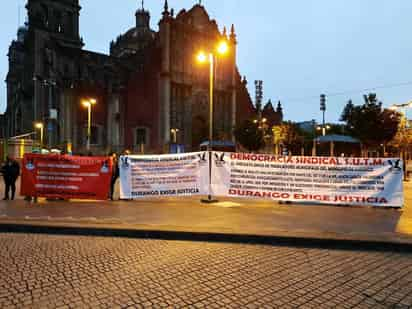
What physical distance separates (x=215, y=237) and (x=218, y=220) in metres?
1.39

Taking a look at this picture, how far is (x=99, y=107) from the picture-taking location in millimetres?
45562

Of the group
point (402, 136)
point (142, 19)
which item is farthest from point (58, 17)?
point (402, 136)

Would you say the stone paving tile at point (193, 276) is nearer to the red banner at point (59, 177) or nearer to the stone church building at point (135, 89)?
the red banner at point (59, 177)

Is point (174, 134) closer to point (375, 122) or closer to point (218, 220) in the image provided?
point (375, 122)

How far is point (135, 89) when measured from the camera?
46594mm

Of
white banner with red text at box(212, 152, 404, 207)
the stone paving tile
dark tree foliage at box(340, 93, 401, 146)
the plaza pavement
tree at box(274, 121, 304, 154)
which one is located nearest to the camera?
the stone paving tile

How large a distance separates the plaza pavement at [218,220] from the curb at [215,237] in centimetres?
2

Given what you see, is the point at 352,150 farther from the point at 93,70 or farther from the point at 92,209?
the point at 92,209

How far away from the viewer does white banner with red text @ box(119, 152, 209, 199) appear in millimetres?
10461

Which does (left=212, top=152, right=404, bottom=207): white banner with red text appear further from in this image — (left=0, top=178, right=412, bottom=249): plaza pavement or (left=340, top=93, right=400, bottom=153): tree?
(left=340, top=93, right=400, bottom=153): tree

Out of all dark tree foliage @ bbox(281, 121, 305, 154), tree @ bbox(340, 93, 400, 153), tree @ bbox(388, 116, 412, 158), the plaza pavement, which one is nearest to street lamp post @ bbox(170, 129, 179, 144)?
dark tree foliage @ bbox(281, 121, 305, 154)

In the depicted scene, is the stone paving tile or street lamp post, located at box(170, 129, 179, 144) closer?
the stone paving tile

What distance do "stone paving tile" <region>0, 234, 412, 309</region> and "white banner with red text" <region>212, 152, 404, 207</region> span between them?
13.4 ft

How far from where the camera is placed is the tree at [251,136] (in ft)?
154
